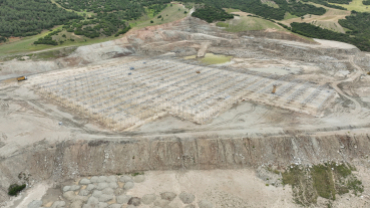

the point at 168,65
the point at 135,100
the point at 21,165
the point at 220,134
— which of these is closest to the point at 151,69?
the point at 168,65

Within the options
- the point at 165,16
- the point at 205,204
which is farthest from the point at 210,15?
the point at 205,204

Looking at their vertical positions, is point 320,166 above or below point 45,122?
below

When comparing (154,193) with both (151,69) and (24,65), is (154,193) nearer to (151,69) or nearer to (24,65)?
(151,69)

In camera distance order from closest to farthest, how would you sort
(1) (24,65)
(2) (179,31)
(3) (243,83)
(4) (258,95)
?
(4) (258,95)
(3) (243,83)
(1) (24,65)
(2) (179,31)

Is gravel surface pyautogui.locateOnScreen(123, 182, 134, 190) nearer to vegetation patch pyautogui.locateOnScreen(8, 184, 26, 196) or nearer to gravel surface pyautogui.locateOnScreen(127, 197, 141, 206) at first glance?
gravel surface pyautogui.locateOnScreen(127, 197, 141, 206)

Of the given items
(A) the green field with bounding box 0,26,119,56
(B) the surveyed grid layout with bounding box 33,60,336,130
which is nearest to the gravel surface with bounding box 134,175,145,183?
(B) the surveyed grid layout with bounding box 33,60,336,130

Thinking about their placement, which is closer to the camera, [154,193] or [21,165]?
[154,193]

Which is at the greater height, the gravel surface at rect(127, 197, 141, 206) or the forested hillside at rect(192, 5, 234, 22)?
the forested hillside at rect(192, 5, 234, 22)
